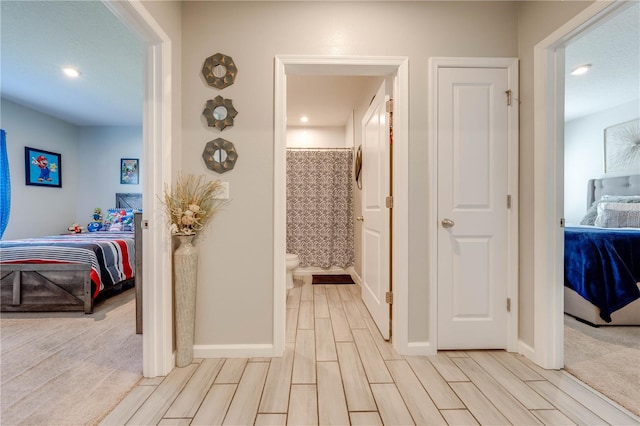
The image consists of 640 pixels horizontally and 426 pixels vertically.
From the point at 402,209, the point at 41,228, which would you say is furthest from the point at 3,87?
the point at 402,209

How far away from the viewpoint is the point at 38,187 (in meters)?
4.36

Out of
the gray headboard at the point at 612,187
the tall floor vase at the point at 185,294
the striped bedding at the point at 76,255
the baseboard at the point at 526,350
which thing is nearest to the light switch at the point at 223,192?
the tall floor vase at the point at 185,294

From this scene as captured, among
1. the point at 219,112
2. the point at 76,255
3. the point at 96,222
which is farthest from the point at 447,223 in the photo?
the point at 96,222

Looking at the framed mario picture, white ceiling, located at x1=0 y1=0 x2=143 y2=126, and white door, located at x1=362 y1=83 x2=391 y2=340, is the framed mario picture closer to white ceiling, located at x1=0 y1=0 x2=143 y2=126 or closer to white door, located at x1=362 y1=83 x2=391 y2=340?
white ceiling, located at x1=0 y1=0 x2=143 y2=126

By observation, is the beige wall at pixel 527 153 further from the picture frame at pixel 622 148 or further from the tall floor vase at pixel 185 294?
the picture frame at pixel 622 148

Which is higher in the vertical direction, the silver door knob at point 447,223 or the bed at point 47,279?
the silver door knob at point 447,223

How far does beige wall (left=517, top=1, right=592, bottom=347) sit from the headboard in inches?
214

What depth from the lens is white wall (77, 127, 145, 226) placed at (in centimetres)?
500

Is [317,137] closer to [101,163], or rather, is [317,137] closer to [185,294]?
[185,294]

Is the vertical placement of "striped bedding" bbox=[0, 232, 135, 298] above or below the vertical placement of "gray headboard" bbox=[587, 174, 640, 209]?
below

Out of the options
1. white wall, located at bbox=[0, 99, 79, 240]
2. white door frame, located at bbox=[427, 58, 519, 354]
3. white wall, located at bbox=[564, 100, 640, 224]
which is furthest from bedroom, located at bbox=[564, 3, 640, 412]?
white wall, located at bbox=[0, 99, 79, 240]

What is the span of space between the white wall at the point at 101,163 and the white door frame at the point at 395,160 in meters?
4.21

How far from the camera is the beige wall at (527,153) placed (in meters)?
1.84

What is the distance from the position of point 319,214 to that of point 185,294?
103 inches
